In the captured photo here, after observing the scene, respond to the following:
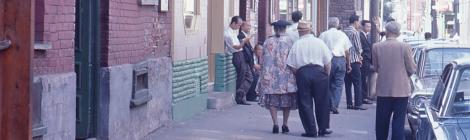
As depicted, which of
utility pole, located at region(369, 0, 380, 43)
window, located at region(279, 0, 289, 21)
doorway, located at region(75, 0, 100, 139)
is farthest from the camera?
window, located at region(279, 0, 289, 21)

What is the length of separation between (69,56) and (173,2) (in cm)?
470

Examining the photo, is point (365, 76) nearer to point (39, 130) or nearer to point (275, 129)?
point (275, 129)

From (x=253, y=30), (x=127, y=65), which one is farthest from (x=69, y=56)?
(x=253, y=30)

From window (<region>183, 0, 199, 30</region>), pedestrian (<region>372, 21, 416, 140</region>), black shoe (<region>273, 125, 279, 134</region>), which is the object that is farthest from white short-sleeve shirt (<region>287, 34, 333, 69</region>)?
window (<region>183, 0, 199, 30</region>)

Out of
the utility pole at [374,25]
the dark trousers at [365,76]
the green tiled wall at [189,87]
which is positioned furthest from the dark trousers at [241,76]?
the utility pole at [374,25]

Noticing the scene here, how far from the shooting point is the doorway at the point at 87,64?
1048cm

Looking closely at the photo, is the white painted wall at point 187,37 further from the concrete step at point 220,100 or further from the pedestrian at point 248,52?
the pedestrian at point 248,52

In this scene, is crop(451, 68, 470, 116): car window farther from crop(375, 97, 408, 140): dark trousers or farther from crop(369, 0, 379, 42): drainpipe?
crop(369, 0, 379, 42): drainpipe

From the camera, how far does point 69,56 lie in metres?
9.30

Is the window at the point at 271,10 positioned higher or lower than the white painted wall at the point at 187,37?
higher

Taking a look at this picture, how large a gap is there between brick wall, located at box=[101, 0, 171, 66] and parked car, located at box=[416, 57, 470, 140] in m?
3.52

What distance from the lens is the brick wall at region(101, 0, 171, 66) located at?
35.6 feet

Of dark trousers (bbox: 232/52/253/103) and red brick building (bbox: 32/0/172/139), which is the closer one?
red brick building (bbox: 32/0/172/139)

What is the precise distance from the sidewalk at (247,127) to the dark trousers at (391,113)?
6.00ft
